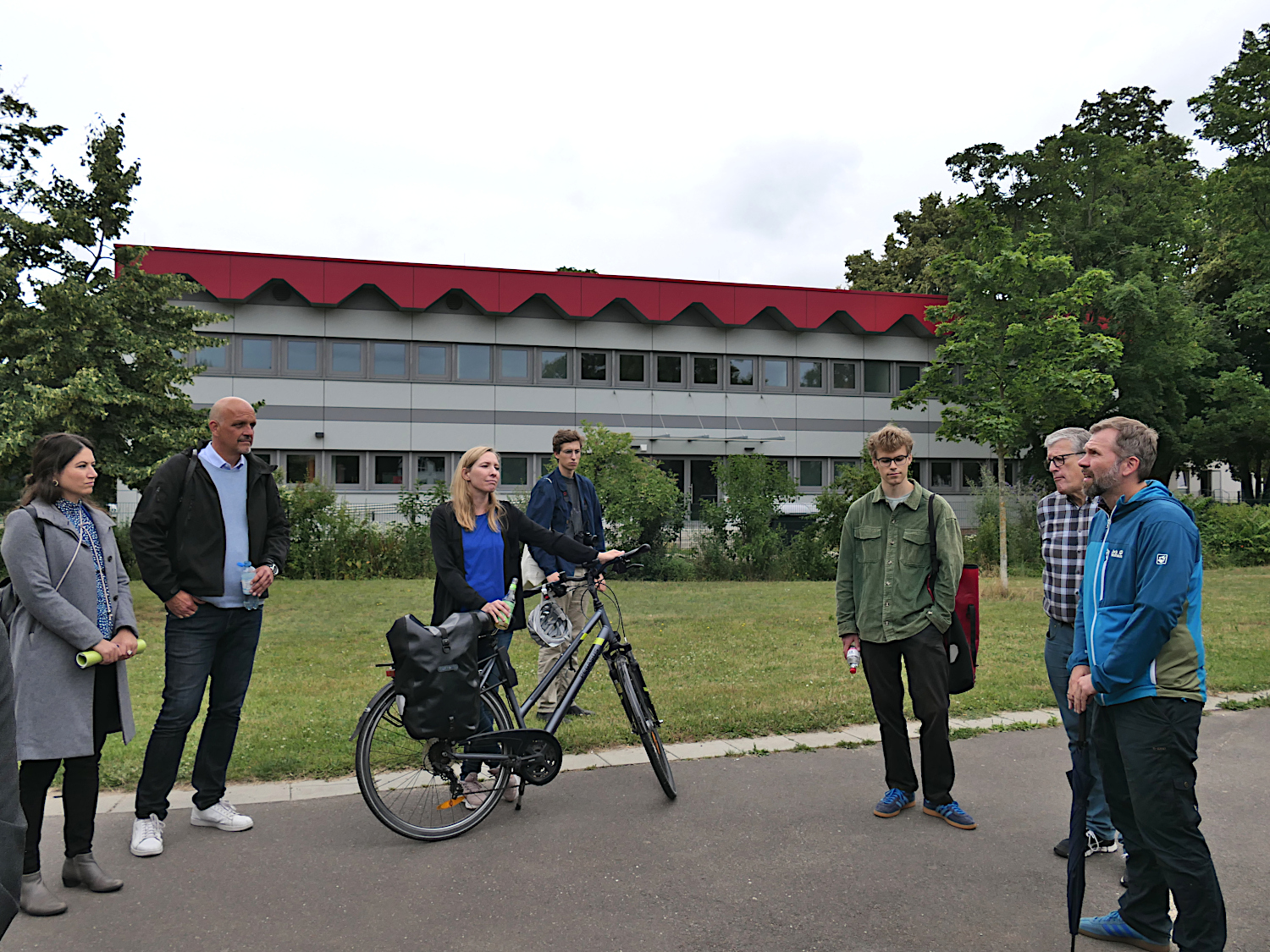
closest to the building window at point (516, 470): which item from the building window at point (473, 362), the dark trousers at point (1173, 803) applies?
the building window at point (473, 362)

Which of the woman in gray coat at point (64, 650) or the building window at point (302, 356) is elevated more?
the building window at point (302, 356)

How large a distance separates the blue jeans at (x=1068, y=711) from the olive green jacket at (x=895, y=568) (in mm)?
523

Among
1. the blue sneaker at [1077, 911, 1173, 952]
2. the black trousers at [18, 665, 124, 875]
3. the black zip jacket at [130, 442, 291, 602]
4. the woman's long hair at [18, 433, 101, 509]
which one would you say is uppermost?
the woman's long hair at [18, 433, 101, 509]

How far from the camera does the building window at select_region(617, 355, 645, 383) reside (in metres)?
32.8

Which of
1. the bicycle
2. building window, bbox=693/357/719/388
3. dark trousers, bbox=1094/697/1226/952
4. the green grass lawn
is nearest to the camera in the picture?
dark trousers, bbox=1094/697/1226/952

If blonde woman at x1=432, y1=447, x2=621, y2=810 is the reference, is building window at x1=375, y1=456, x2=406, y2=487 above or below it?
above

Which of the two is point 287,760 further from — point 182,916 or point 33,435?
point 33,435

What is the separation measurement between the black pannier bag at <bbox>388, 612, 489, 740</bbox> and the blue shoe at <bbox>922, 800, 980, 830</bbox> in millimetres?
2409

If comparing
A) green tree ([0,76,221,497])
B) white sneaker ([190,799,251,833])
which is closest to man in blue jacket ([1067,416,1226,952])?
white sneaker ([190,799,251,833])

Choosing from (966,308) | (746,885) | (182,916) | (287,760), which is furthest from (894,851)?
(966,308)

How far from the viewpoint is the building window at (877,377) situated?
3559cm

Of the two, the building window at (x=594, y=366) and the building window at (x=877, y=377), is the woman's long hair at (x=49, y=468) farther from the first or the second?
the building window at (x=877, y=377)

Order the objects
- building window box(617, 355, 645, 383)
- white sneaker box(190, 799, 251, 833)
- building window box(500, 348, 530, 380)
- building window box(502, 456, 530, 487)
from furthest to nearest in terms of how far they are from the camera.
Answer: building window box(617, 355, 645, 383) → building window box(500, 348, 530, 380) → building window box(502, 456, 530, 487) → white sneaker box(190, 799, 251, 833)

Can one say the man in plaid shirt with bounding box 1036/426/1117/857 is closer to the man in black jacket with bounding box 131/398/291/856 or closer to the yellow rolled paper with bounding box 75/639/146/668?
the man in black jacket with bounding box 131/398/291/856
